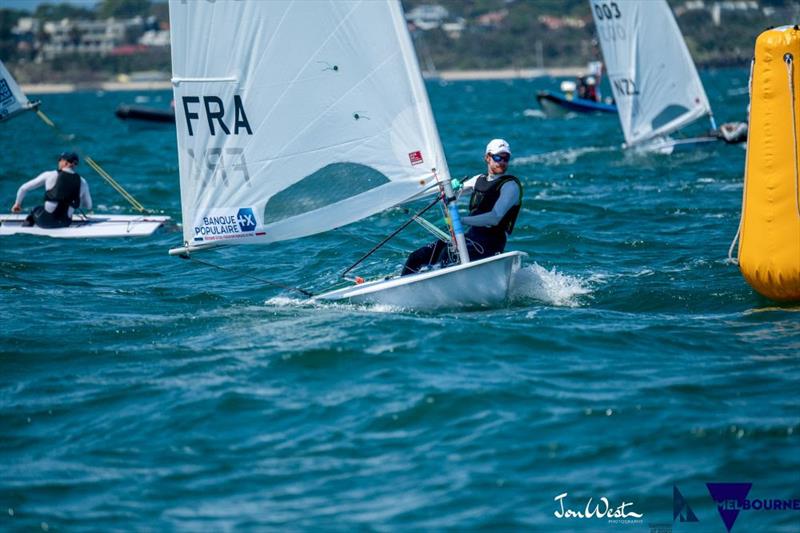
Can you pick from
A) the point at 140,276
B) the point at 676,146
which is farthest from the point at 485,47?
the point at 140,276

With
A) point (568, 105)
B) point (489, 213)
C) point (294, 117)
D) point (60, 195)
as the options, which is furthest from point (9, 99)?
point (568, 105)

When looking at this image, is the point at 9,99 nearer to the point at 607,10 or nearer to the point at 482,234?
the point at 482,234

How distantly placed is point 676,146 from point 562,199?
5376 millimetres

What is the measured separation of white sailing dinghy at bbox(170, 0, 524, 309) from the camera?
27.5ft

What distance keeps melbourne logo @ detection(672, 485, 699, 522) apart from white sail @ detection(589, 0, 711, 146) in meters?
15.8

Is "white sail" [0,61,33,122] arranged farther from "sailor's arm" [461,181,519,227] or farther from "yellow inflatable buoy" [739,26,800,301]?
"yellow inflatable buoy" [739,26,800,301]

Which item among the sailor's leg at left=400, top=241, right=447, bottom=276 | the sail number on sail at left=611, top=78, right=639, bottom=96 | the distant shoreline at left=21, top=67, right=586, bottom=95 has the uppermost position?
the distant shoreline at left=21, top=67, right=586, bottom=95

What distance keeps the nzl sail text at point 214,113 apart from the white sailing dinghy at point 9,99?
7203mm

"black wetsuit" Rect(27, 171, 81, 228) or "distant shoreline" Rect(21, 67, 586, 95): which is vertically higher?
"distant shoreline" Rect(21, 67, 586, 95)

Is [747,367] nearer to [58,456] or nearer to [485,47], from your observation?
[58,456]

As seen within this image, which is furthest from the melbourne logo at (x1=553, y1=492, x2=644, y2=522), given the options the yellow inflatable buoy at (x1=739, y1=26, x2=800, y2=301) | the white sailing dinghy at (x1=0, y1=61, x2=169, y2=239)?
the white sailing dinghy at (x1=0, y1=61, x2=169, y2=239)

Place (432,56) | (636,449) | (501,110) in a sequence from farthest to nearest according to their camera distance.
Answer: (432,56) < (501,110) < (636,449)

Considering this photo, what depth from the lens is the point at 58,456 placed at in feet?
20.5

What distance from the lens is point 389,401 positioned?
6.64 meters
